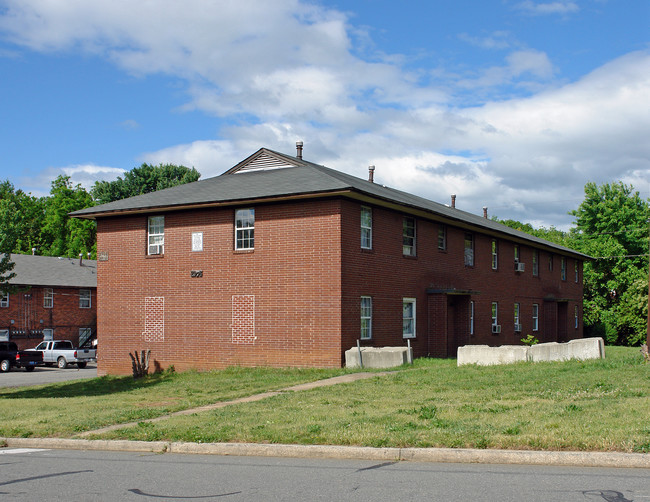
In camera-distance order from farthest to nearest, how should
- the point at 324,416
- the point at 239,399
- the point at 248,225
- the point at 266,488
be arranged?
the point at 248,225 → the point at 239,399 → the point at 324,416 → the point at 266,488

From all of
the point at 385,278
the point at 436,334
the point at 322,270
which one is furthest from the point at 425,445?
the point at 436,334

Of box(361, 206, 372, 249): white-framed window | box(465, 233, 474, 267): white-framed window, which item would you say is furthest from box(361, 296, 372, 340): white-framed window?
box(465, 233, 474, 267): white-framed window

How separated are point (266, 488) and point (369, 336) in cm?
1692

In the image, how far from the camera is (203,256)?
85.0ft

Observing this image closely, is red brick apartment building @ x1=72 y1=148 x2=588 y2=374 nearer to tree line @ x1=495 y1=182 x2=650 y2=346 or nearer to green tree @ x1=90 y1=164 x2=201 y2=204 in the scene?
tree line @ x1=495 y1=182 x2=650 y2=346

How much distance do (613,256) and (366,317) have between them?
35.9 meters

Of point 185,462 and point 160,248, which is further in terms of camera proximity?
point 160,248

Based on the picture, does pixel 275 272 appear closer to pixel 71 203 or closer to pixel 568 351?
pixel 568 351

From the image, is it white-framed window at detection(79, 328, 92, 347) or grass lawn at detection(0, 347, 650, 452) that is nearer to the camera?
grass lawn at detection(0, 347, 650, 452)

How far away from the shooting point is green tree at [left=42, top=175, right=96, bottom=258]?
250 feet

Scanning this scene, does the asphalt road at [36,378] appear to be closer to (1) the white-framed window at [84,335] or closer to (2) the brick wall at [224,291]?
(2) the brick wall at [224,291]

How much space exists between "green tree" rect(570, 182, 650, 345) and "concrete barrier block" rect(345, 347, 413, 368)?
1337 inches

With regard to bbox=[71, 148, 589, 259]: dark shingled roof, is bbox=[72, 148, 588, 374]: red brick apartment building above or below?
below

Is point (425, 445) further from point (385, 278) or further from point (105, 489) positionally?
point (385, 278)
